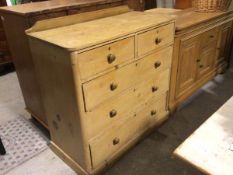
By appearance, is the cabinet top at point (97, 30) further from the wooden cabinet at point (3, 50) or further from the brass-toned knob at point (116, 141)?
the wooden cabinet at point (3, 50)

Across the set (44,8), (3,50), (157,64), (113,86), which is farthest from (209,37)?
(3,50)

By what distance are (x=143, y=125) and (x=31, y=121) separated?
1024 millimetres

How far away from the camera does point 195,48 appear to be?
2.04 m

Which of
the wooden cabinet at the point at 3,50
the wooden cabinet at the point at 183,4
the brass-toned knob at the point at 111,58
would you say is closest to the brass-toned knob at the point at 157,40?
the brass-toned knob at the point at 111,58

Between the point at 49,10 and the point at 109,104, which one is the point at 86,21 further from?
the point at 109,104

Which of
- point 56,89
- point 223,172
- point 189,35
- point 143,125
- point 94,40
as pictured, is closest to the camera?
point 223,172

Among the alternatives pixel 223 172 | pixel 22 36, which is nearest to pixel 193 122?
A: pixel 223 172

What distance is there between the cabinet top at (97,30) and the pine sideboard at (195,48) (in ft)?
1.11

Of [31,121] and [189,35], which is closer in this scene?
[189,35]

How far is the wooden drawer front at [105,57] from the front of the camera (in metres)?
1.13

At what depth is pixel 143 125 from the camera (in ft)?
5.68

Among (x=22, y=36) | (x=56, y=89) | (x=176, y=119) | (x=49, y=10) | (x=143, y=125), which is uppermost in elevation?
(x=49, y=10)

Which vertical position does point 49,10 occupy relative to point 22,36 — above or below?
above

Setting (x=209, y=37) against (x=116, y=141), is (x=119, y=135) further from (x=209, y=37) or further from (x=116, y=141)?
(x=209, y=37)
